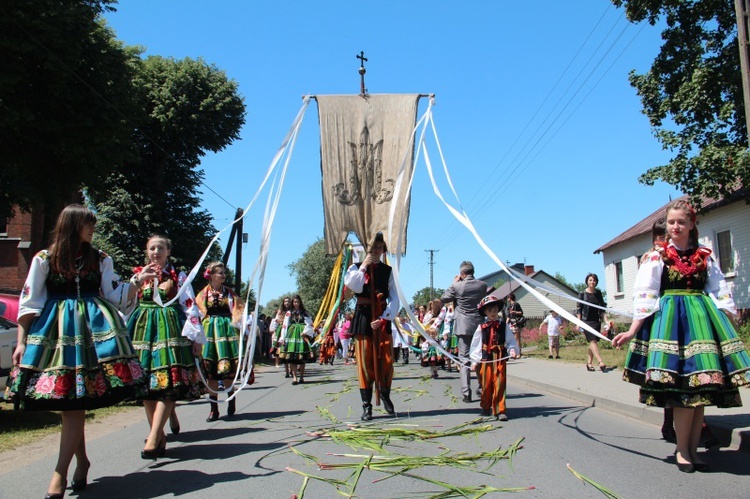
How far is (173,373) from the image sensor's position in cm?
611

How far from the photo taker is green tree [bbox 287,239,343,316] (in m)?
69.7

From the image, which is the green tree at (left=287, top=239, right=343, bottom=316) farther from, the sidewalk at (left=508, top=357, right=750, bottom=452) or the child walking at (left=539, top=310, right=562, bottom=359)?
the sidewalk at (left=508, top=357, right=750, bottom=452)

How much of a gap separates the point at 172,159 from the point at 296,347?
19.0 metres

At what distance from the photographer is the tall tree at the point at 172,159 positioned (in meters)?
29.4

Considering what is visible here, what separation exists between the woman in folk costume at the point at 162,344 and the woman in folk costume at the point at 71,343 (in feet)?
3.92

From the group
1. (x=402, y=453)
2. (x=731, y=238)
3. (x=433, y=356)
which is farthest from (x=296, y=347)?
(x=731, y=238)

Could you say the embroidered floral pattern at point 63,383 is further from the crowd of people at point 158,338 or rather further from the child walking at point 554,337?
the child walking at point 554,337

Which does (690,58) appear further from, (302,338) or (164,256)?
(164,256)

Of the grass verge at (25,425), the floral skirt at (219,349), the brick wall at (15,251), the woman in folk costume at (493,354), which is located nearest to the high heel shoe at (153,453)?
the grass verge at (25,425)

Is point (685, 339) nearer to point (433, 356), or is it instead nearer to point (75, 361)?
point (75, 361)

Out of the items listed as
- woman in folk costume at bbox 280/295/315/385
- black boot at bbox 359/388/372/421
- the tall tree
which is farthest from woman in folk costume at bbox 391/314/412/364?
the tall tree

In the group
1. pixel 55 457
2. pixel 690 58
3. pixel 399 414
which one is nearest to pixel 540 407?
pixel 399 414

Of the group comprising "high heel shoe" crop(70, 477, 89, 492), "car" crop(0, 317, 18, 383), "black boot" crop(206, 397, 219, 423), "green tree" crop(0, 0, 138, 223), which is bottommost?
"high heel shoe" crop(70, 477, 89, 492)

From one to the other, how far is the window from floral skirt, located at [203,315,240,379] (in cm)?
2045
